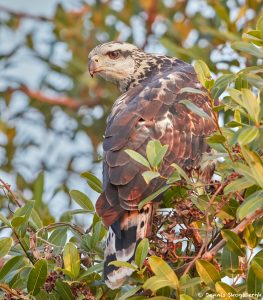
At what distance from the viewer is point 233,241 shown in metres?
4.38

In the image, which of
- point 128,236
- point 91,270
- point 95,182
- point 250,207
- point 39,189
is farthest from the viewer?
point 39,189

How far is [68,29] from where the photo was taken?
9.72 meters

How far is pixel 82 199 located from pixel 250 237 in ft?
4.73

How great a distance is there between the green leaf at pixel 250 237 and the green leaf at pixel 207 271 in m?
0.26

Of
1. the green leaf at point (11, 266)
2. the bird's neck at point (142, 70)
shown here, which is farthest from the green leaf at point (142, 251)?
the bird's neck at point (142, 70)

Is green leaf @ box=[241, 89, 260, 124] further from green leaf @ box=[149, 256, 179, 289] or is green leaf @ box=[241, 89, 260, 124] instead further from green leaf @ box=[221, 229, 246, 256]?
green leaf @ box=[149, 256, 179, 289]

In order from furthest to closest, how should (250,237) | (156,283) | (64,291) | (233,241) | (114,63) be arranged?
(114,63) → (64,291) → (250,237) → (233,241) → (156,283)

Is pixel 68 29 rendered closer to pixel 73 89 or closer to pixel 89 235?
pixel 73 89

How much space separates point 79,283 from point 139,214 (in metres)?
0.85

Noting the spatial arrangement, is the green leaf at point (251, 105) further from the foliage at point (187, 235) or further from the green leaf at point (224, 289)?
the green leaf at point (224, 289)

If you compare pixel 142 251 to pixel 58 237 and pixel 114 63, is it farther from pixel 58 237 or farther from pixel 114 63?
pixel 114 63

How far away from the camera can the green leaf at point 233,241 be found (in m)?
4.36

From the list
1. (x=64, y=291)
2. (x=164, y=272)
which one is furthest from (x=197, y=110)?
(x=64, y=291)

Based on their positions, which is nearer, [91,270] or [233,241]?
[233,241]
